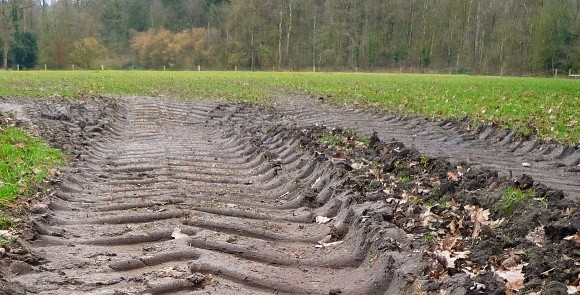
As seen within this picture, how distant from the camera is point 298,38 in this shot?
209 ft

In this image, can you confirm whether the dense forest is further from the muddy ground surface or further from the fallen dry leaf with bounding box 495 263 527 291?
the fallen dry leaf with bounding box 495 263 527 291

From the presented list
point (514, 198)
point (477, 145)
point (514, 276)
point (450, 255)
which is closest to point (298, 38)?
point (477, 145)

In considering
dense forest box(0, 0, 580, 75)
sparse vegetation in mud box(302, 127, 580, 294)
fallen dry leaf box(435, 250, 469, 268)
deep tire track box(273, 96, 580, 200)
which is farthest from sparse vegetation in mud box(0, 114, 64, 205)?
dense forest box(0, 0, 580, 75)

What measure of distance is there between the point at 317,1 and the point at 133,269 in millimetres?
63299

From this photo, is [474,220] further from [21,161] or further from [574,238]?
[21,161]

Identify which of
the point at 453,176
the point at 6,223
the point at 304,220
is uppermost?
the point at 453,176

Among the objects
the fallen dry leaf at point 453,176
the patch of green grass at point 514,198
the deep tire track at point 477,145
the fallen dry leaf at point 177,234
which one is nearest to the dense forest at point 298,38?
the deep tire track at point 477,145

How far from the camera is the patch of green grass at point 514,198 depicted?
4.98 metres

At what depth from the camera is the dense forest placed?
5906 centimetres

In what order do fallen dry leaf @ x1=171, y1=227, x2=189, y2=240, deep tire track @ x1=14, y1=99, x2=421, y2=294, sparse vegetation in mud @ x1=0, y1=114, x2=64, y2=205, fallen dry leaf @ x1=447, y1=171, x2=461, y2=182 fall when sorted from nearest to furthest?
deep tire track @ x1=14, y1=99, x2=421, y2=294
fallen dry leaf @ x1=171, y1=227, x2=189, y2=240
sparse vegetation in mud @ x1=0, y1=114, x2=64, y2=205
fallen dry leaf @ x1=447, y1=171, x2=461, y2=182

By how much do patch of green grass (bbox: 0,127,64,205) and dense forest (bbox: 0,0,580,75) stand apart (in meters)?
50.4

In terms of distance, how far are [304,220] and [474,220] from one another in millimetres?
1690

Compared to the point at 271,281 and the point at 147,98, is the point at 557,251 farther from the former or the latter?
the point at 147,98

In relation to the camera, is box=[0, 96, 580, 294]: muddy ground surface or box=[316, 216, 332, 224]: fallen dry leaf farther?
box=[316, 216, 332, 224]: fallen dry leaf
